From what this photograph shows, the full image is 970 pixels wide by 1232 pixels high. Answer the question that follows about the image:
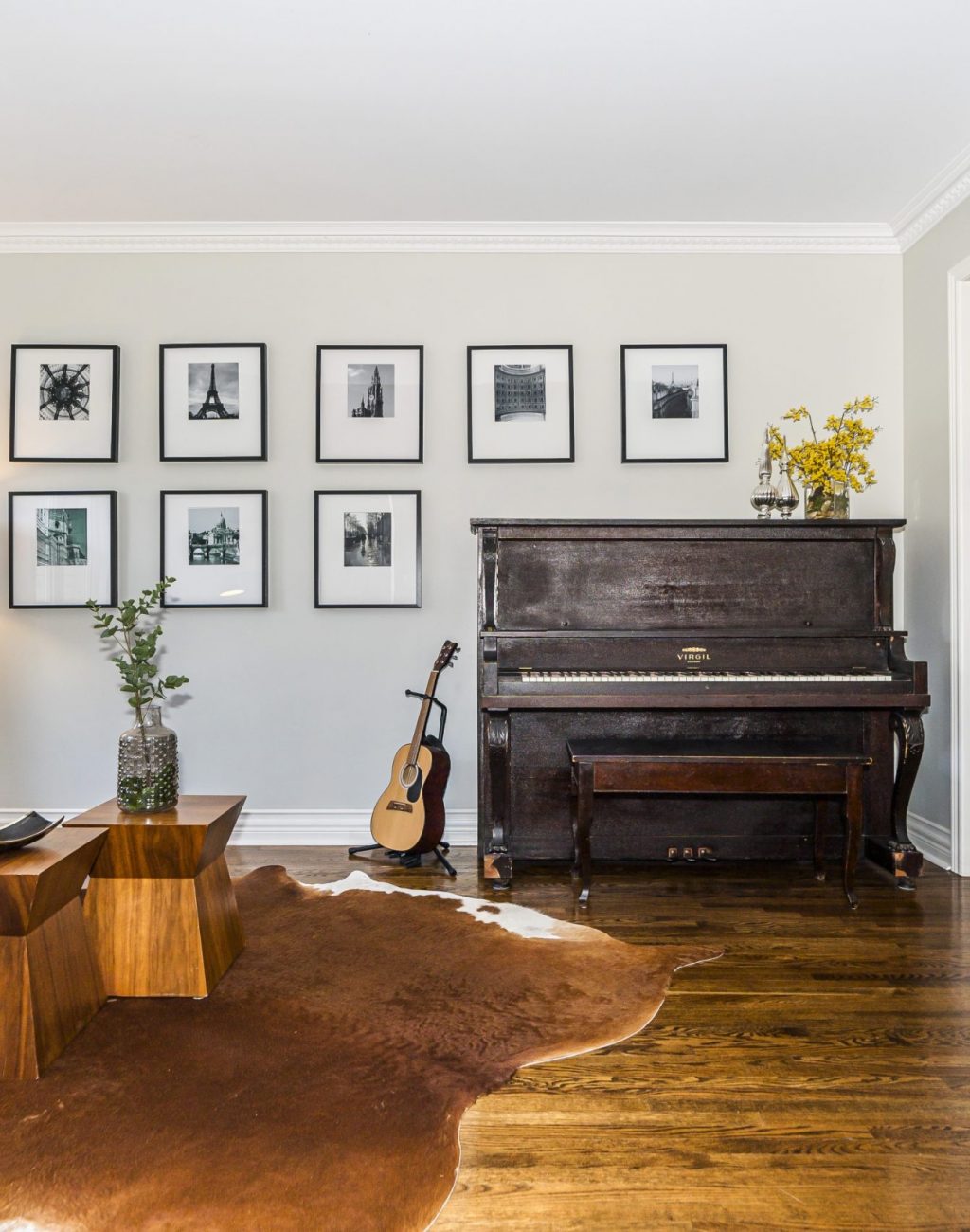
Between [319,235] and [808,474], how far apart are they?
2424 mm

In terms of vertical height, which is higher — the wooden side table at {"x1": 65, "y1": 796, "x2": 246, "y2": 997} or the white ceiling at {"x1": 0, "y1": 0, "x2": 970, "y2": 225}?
the white ceiling at {"x1": 0, "y1": 0, "x2": 970, "y2": 225}

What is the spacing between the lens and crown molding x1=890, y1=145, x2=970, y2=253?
10.5 feet

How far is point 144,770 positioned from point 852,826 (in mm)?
2374

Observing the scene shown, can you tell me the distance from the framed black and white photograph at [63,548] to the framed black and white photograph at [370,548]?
38.6 inches

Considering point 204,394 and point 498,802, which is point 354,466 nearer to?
point 204,394

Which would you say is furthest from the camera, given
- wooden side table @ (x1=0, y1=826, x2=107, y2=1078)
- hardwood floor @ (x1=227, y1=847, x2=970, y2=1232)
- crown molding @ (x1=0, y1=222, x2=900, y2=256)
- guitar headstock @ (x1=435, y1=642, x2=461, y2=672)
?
crown molding @ (x1=0, y1=222, x2=900, y2=256)

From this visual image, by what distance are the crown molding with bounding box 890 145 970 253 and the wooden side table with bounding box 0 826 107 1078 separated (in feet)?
12.5

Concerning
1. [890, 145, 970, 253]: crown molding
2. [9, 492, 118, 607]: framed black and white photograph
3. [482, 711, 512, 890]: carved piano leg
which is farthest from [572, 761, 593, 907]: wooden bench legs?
[890, 145, 970, 253]: crown molding

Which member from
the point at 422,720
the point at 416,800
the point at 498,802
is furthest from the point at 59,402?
the point at 498,802

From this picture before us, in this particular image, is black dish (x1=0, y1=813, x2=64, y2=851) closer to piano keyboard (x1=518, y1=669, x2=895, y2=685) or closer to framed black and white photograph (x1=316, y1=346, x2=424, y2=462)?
piano keyboard (x1=518, y1=669, x2=895, y2=685)

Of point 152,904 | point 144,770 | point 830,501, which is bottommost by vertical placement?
point 152,904

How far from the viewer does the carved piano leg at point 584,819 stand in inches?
115

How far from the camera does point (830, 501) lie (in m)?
3.40

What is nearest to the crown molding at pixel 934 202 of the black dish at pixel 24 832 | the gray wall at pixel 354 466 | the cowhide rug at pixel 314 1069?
the gray wall at pixel 354 466
